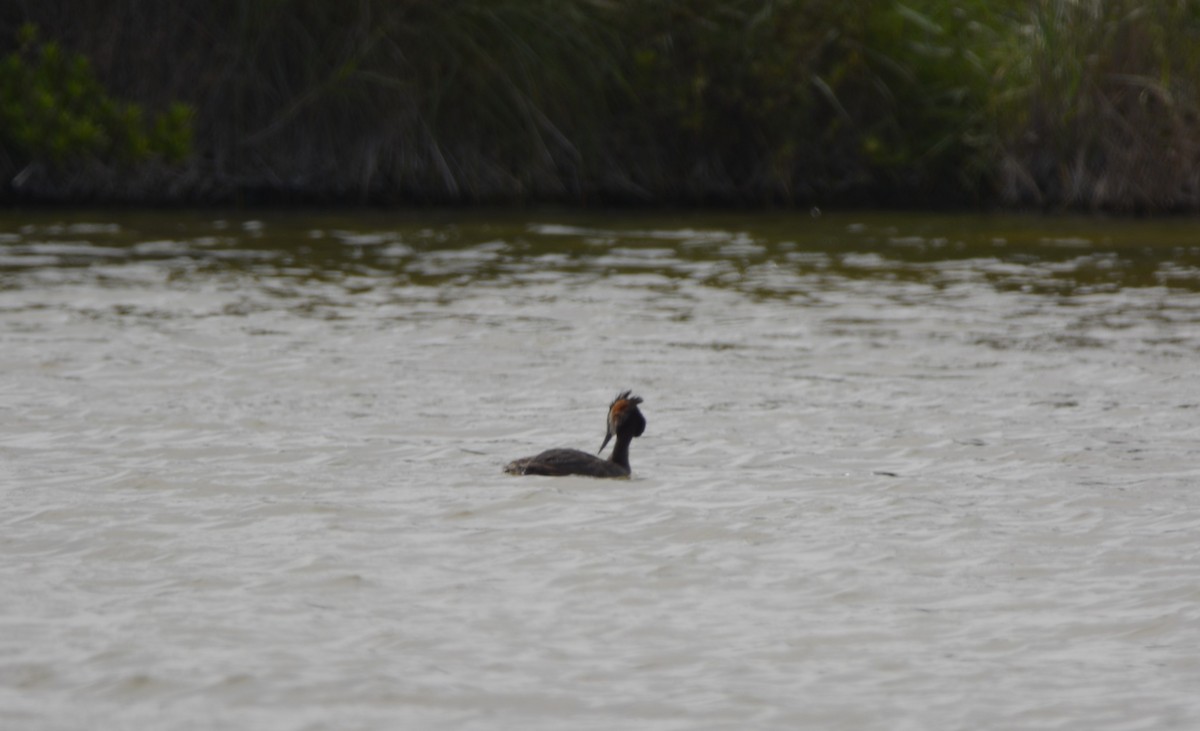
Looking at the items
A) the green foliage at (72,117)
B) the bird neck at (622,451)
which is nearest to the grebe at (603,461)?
the bird neck at (622,451)

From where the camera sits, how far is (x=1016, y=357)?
34.5 ft

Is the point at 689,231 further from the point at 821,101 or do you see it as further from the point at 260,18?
Answer: the point at 260,18

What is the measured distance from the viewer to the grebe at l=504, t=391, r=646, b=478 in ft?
24.1

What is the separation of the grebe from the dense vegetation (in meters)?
11.7

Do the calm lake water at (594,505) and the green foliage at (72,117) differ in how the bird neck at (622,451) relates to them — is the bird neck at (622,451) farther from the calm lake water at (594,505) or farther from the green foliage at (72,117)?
the green foliage at (72,117)

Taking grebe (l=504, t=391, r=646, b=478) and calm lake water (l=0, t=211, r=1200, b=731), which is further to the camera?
grebe (l=504, t=391, r=646, b=478)

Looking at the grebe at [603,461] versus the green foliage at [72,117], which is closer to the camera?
the grebe at [603,461]

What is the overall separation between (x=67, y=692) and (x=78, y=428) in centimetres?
346

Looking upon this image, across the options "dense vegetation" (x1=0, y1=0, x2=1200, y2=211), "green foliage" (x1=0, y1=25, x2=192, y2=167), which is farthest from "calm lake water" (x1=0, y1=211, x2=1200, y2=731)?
"dense vegetation" (x1=0, y1=0, x2=1200, y2=211)

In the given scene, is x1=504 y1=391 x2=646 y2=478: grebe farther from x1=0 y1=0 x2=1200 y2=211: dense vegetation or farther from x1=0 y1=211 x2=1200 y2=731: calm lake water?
x1=0 y1=0 x2=1200 y2=211: dense vegetation

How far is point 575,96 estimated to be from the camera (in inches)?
769

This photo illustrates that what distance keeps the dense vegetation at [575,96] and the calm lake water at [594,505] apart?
5.37 meters

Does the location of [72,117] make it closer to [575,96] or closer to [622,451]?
[575,96]

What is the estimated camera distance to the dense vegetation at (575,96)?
18.5m
